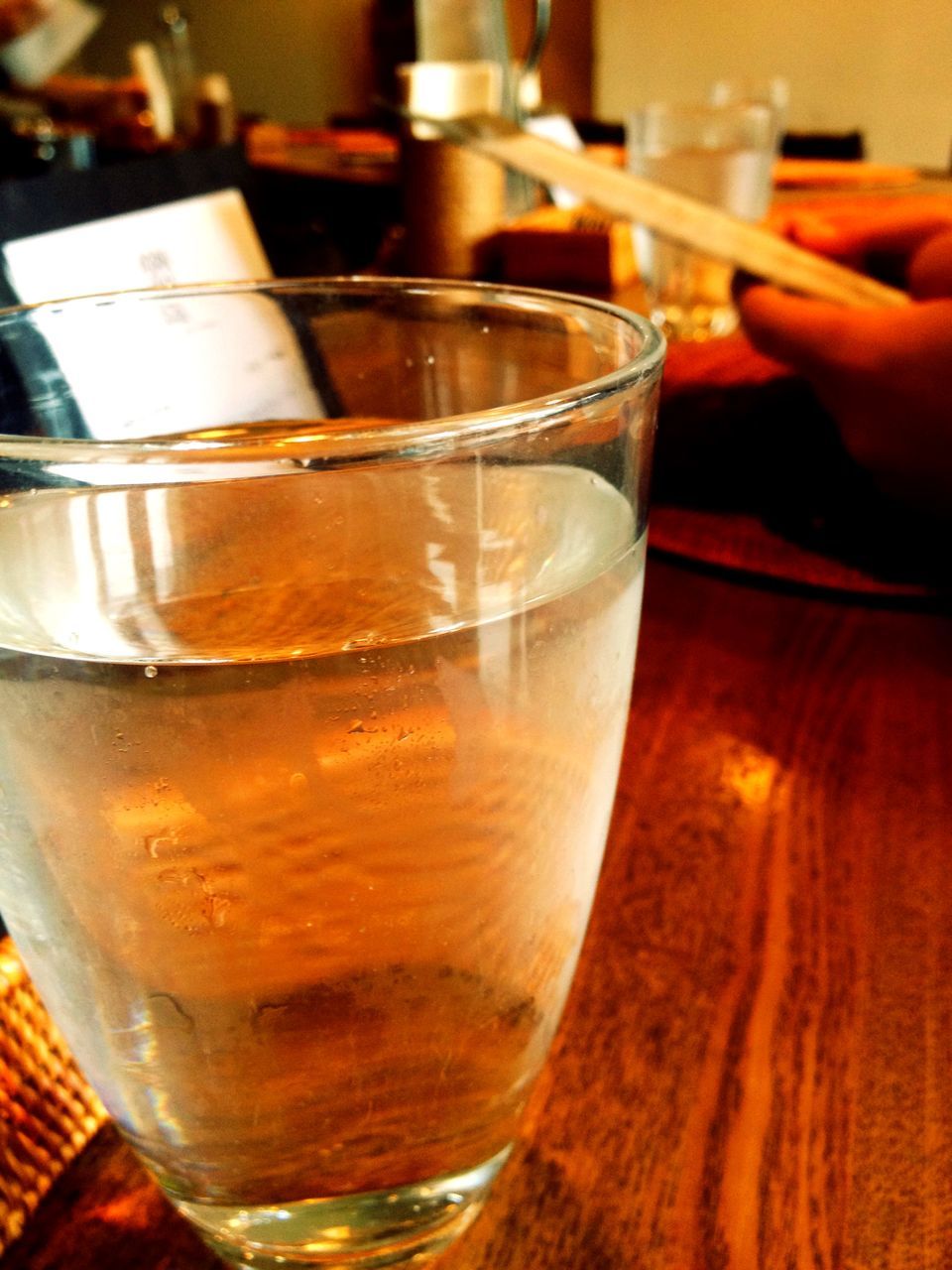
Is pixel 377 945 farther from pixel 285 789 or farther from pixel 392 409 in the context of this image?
pixel 392 409

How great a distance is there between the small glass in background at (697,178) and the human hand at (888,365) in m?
0.51

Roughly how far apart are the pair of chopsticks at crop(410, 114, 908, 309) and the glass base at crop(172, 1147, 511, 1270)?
1.88 ft

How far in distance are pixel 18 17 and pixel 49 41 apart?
0.31 m

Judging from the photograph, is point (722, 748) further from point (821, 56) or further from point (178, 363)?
point (821, 56)

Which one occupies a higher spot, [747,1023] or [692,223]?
→ [692,223]

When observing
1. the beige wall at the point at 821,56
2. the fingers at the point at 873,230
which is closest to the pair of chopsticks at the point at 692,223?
the fingers at the point at 873,230

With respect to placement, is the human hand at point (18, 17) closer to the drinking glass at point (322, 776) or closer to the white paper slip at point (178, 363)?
the white paper slip at point (178, 363)

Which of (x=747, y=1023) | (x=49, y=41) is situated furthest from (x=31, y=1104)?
(x=49, y=41)

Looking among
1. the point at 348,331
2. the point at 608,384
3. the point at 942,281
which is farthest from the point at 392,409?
the point at 942,281

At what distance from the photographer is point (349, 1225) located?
277mm

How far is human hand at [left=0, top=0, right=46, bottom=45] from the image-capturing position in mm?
2789

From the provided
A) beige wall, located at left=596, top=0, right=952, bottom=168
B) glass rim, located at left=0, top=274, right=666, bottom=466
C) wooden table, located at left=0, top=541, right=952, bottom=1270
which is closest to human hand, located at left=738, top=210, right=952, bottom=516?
wooden table, located at left=0, top=541, right=952, bottom=1270

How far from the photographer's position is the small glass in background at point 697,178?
1.27m

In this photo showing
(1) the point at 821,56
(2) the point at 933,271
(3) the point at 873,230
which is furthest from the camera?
(1) the point at 821,56
